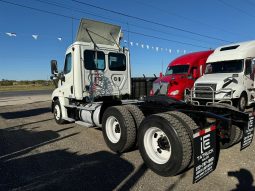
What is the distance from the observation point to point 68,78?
8367 mm

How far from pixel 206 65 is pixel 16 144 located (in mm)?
9367

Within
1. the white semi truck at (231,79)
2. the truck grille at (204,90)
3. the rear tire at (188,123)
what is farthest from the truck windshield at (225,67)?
the rear tire at (188,123)

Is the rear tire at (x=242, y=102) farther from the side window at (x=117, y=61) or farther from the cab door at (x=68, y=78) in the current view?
the cab door at (x=68, y=78)

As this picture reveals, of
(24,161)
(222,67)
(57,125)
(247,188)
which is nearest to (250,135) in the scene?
(247,188)

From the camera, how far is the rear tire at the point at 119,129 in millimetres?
5301

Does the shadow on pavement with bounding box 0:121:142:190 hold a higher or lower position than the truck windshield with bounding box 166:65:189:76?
lower

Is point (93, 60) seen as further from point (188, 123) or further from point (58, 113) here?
point (188, 123)

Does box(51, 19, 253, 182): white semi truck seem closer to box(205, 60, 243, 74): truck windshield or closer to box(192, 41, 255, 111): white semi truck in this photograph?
box(192, 41, 255, 111): white semi truck

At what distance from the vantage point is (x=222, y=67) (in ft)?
37.9

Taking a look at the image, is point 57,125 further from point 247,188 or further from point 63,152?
point 247,188

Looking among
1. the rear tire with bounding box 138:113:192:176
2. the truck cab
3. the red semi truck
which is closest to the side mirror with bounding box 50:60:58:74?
the truck cab

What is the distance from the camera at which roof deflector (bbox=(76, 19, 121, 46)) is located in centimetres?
783

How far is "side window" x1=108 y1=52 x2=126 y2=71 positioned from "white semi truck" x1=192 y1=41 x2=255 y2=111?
12.0 ft

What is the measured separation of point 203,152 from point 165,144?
920 millimetres
